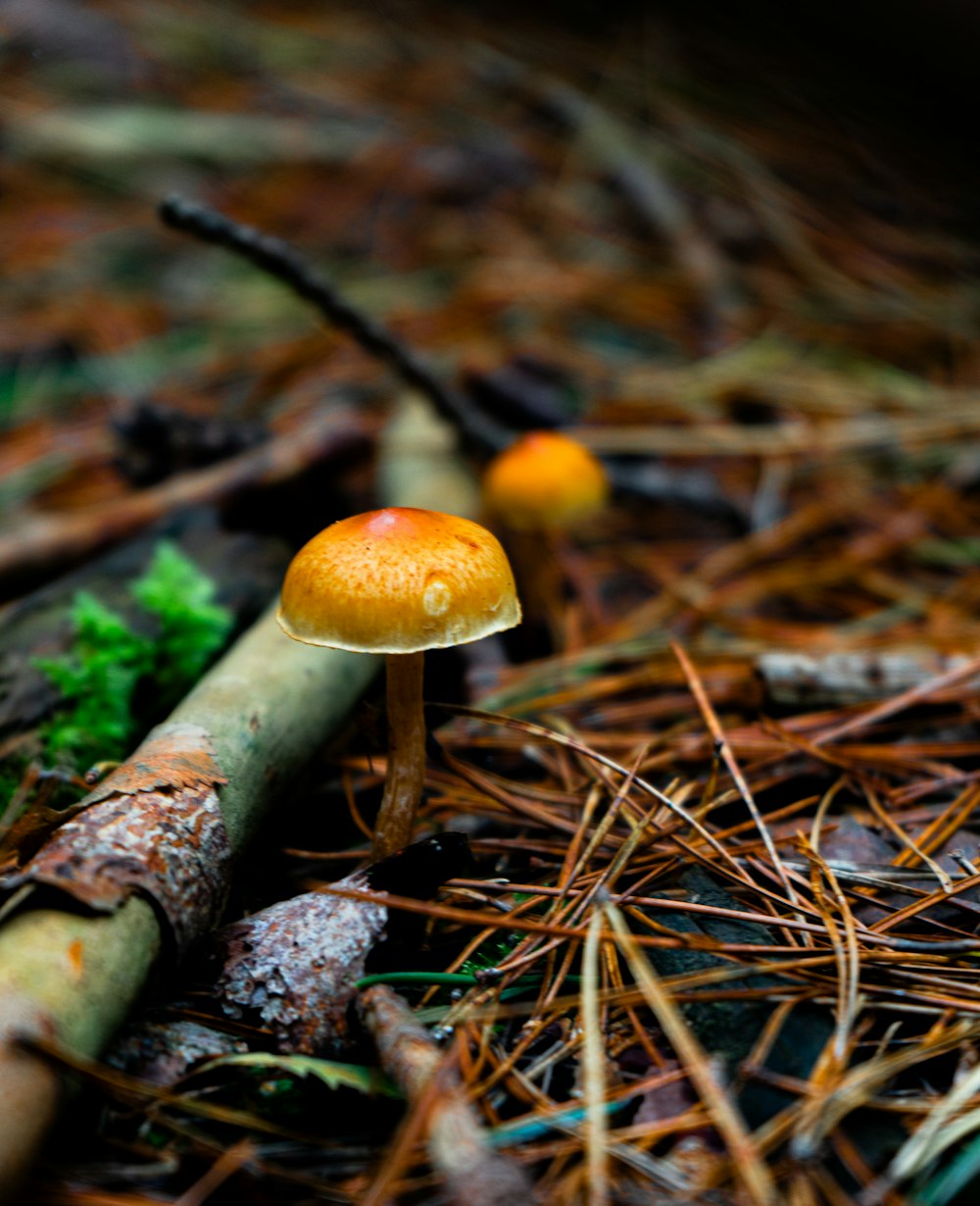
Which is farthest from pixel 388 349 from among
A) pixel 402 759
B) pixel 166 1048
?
pixel 166 1048

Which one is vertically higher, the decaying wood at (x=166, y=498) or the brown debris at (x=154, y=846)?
the brown debris at (x=154, y=846)

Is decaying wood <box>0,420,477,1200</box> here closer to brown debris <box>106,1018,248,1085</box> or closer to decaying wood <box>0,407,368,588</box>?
brown debris <box>106,1018,248,1085</box>

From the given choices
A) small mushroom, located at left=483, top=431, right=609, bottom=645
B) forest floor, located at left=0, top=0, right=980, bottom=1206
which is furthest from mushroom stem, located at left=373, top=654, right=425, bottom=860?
small mushroom, located at left=483, top=431, right=609, bottom=645

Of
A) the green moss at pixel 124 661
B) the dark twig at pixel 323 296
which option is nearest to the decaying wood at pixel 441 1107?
the green moss at pixel 124 661

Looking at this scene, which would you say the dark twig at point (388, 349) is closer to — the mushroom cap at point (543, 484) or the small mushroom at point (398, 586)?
the mushroom cap at point (543, 484)

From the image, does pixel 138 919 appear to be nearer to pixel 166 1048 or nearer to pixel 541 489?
pixel 166 1048

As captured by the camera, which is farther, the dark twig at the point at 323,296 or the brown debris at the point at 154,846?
the dark twig at the point at 323,296

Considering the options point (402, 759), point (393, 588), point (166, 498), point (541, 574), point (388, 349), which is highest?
point (393, 588)
